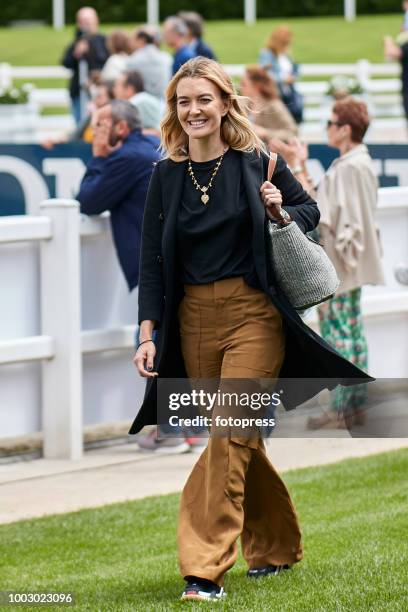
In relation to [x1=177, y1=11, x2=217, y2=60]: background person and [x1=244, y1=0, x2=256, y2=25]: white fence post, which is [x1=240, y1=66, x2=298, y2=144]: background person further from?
[x1=244, y1=0, x2=256, y2=25]: white fence post

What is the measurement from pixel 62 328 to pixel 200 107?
3.26m

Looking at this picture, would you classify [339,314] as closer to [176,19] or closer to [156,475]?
[156,475]

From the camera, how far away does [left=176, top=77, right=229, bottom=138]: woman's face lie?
521cm

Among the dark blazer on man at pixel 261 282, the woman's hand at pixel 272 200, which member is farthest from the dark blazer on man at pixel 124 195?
the woman's hand at pixel 272 200

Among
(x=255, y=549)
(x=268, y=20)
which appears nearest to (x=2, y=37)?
(x=268, y=20)

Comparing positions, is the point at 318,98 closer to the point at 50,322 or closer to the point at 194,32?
the point at 194,32

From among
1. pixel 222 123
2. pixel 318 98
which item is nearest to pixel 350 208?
pixel 222 123

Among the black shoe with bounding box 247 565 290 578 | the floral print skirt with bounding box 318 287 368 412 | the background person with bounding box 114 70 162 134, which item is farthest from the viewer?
the background person with bounding box 114 70 162 134

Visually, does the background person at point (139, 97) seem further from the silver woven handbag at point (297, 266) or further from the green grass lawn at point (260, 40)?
the green grass lawn at point (260, 40)

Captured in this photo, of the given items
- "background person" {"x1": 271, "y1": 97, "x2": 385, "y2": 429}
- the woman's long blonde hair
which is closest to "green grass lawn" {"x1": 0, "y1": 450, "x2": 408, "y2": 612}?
"background person" {"x1": 271, "y1": 97, "x2": 385, "y2": 429}

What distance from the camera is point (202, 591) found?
5172 mm

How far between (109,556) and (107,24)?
5103 cm

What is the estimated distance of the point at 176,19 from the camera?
16.3 meters

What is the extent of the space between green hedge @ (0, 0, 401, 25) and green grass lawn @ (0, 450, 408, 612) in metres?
50.1
